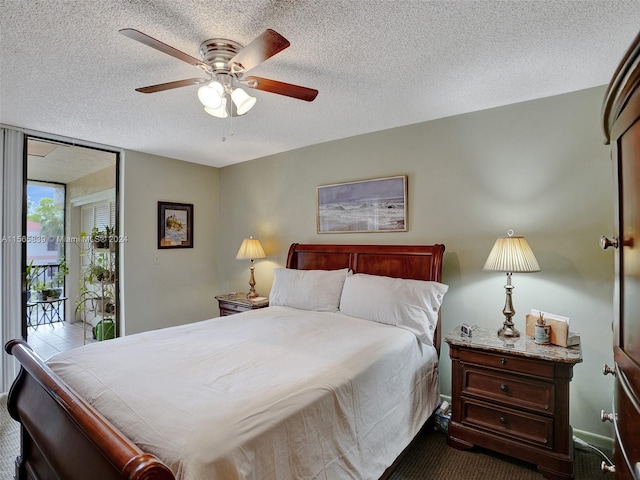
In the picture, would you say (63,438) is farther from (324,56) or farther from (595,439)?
(595,439)

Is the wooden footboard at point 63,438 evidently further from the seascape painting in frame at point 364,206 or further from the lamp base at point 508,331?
→ the seascape painting in frame at point 364,206

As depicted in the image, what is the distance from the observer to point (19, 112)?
9.02 ft

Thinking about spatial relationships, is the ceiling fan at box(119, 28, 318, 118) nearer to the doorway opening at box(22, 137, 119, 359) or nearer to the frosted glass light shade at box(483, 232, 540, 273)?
the frosted glass light shade at box(483, 232, 540, 273)

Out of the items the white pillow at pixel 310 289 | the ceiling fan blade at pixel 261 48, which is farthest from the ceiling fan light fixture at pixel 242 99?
the white pillow at pixel 310 289

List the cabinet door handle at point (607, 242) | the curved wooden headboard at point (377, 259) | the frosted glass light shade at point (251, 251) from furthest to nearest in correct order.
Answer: the frosted glass light shade at point (251, 251) → the curved wooden headboard at point (377, 259) → the cabinet door handle at point (607, 242)

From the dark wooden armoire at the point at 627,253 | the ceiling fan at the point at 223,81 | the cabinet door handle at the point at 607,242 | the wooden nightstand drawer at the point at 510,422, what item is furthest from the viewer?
the wooden nightstand drawer at the point at 510,422

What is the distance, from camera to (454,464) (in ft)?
7.00

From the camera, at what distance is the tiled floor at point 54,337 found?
3369 mm

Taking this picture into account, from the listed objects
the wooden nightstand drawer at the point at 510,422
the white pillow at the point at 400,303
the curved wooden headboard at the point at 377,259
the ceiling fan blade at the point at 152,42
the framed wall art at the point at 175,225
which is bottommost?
the wooden nightstand drawer at the point at 510,422

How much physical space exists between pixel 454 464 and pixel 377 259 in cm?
166

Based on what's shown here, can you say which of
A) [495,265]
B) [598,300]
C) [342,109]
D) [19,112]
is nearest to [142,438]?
[495,265]

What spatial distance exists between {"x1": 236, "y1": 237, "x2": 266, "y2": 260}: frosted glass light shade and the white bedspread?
1.54m

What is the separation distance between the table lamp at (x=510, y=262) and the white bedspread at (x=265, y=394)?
0.61 m

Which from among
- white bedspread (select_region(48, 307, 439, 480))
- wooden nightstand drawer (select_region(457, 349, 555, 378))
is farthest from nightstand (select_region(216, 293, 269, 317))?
wooden nightstand drawer (select_region(457, 349, 555, 378))
